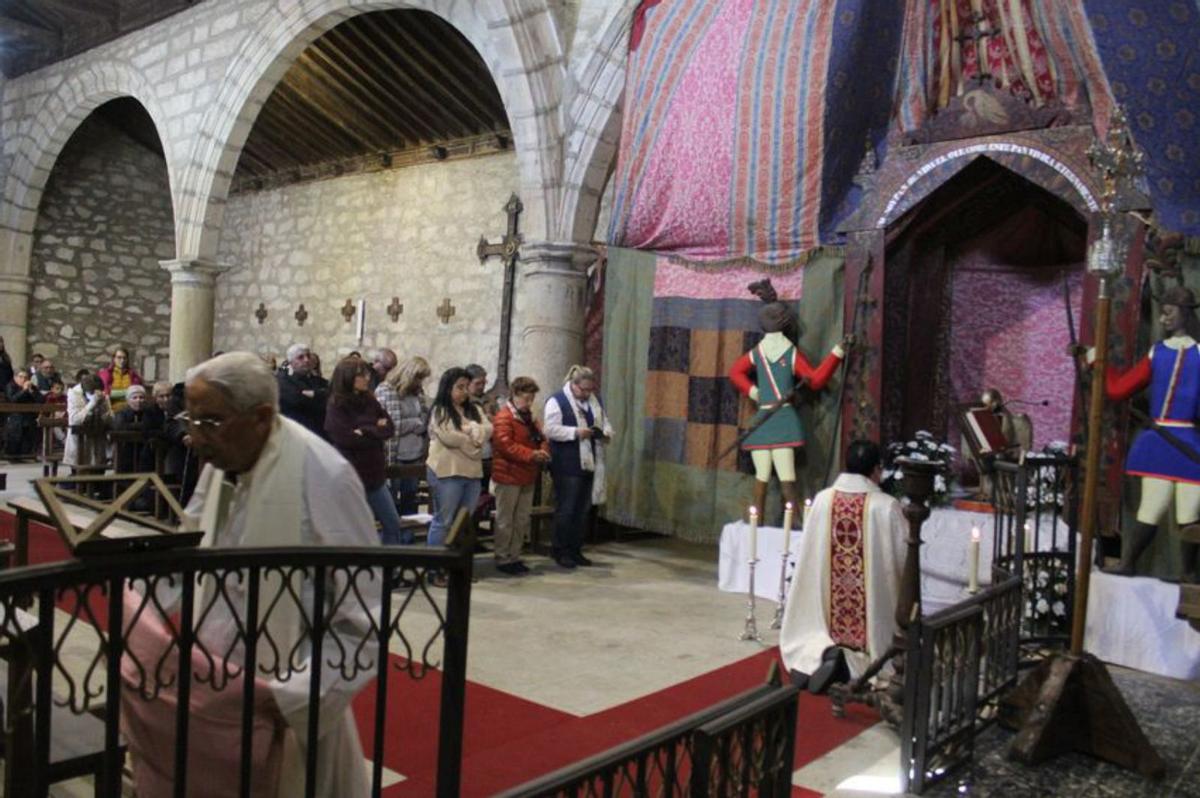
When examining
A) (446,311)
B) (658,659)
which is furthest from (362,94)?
(658,659)

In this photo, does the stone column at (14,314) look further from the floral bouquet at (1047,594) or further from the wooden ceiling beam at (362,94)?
the floral bouquet at (1047,594)

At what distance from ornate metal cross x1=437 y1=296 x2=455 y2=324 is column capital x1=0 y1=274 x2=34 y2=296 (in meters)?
6.04

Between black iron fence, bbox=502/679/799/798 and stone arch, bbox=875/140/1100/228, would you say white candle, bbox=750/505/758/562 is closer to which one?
stone arch, bbox=875/140/1100/228

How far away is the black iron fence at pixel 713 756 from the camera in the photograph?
4.23 feet

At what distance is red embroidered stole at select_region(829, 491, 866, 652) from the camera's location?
3.76 m

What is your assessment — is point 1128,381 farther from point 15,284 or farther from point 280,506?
point 15,284

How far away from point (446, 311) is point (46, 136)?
241 inches

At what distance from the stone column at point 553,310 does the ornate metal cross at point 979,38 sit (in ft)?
10.5

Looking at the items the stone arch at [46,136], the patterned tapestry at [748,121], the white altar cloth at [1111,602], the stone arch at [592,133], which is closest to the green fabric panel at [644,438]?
the patterned tapestry at [748,121]

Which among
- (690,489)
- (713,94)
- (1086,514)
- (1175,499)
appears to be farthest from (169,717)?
(713,94)

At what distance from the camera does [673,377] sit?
6504 millimetres

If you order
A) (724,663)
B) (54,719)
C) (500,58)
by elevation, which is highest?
(500,58)

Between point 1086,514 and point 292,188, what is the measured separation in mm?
11196

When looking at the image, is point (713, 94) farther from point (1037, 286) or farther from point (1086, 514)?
point (1086, 514)
